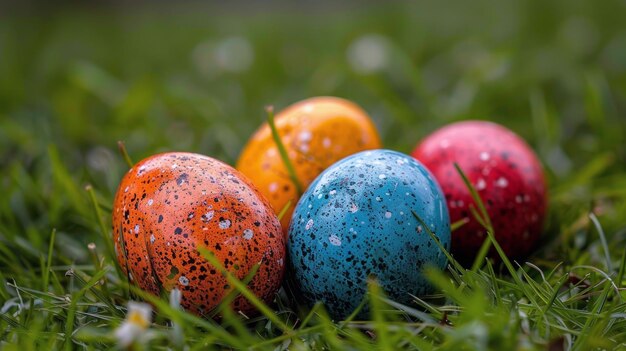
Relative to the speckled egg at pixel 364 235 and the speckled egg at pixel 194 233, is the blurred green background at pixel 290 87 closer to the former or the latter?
the speckled egg at pixel 194 233

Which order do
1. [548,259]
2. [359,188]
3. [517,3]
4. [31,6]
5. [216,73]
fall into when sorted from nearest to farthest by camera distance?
[359,188] → [548,259] → [216,73] → [517,3] → [31,6]

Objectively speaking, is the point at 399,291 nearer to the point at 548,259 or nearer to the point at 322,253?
the point at 322,253

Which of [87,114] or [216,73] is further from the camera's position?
[216,73]

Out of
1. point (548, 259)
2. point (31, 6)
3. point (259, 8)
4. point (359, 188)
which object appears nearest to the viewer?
point (359, 188)

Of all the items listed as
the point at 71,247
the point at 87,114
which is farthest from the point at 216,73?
the point at 71,247

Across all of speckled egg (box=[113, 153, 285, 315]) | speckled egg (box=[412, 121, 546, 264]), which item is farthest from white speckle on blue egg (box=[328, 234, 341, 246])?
speckled egg (box=[412, 121, 546, 264])

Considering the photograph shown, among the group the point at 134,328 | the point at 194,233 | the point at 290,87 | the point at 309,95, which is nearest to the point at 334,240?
the point at 194,233

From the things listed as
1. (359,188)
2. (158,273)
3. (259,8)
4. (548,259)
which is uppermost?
(259,8)
